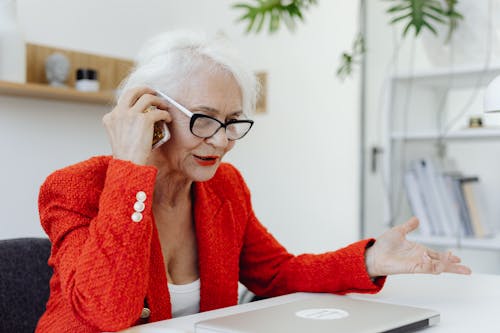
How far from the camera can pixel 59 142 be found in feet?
7.68

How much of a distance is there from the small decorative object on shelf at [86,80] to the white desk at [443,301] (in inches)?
49.6

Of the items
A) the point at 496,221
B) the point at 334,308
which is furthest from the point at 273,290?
the point at 496,221

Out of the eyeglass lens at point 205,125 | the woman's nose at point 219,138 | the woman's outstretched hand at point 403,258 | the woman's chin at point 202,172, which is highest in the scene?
the eyeglass lens at point 205,125

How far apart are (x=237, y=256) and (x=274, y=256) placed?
0.11 meters

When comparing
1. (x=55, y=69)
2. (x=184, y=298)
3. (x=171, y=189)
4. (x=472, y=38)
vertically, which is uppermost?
(x=472, y=38)

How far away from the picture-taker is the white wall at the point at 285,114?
7.96ft

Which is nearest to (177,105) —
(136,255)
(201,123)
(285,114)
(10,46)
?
(201,123)

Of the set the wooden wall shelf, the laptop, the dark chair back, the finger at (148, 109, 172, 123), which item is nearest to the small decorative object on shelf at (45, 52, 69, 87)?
the wooden wall shelf

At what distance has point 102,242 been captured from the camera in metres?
1.04

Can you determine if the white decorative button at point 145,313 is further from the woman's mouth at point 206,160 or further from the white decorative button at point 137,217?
the woman's mouth at point 206,160

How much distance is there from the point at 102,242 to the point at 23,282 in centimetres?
43

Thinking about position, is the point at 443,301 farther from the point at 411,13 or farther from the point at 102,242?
the point at 411,13

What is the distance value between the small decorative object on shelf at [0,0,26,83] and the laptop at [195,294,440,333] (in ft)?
4.49

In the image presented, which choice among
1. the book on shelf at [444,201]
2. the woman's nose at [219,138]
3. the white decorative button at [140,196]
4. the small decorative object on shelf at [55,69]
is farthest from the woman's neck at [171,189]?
the book on shelf at [444,201]
